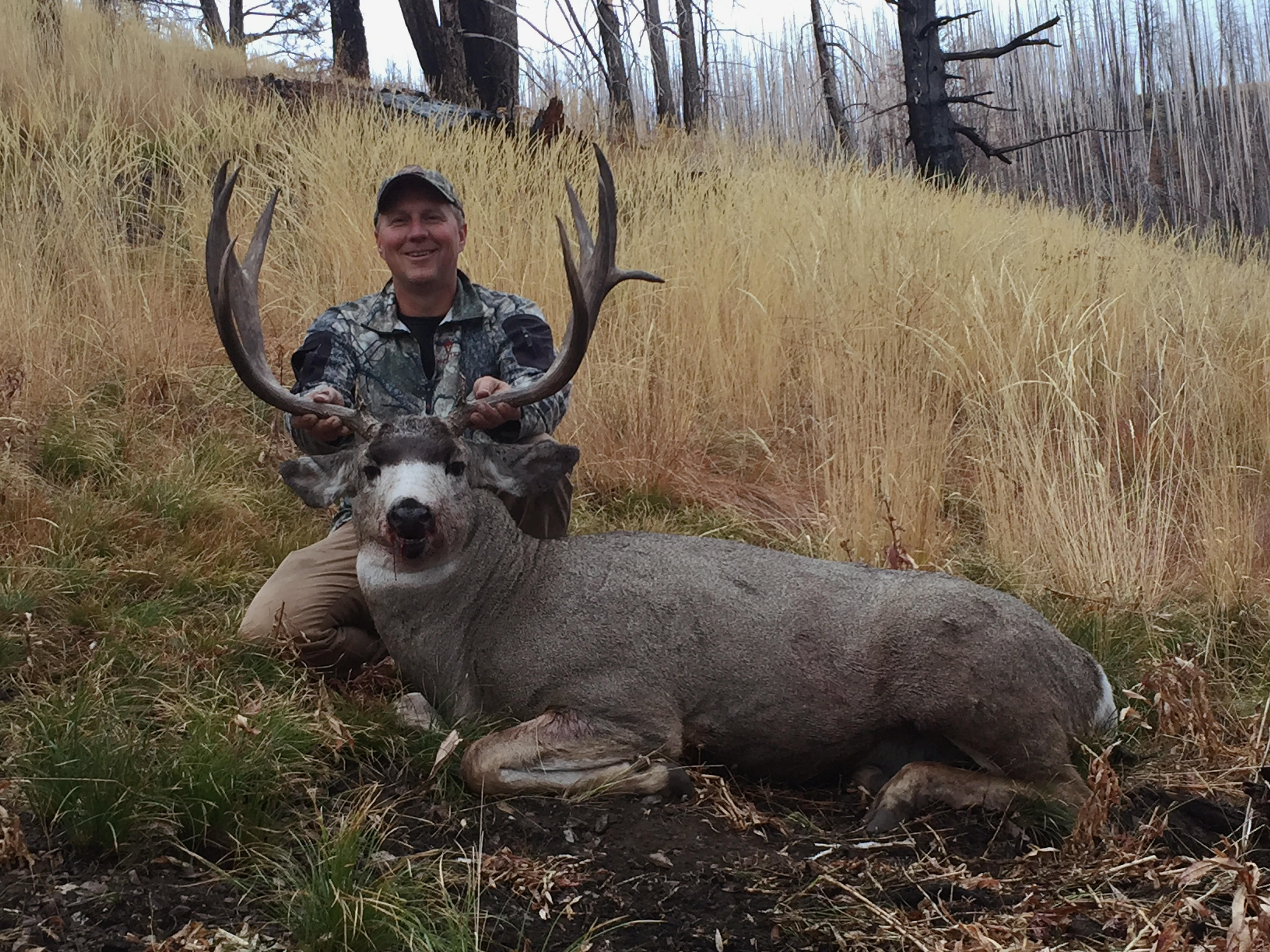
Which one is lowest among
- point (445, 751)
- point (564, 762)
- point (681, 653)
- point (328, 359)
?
point (564, 762)

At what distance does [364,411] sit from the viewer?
3709 millimetres

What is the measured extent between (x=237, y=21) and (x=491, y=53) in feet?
35.8

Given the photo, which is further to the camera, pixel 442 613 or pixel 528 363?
pixel 528 363

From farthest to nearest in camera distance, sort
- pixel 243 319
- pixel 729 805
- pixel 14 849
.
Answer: pixel 243 319
pixel 729 805
pixel 14 849

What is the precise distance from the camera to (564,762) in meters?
3.31

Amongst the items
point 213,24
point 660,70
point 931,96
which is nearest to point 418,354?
point 931,96

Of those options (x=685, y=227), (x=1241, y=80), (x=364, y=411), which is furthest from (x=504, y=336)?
(x=1241, y=80)

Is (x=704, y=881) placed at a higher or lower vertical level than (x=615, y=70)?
lower

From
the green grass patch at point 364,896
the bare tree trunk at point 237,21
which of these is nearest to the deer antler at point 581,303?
the green grass patch at point 364,896

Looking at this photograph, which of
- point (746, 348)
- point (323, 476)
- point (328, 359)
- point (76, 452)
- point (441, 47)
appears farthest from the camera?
point (441, 47)

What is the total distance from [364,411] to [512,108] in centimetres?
888

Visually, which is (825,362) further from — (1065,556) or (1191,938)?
(1191,938)

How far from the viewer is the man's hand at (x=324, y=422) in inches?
148

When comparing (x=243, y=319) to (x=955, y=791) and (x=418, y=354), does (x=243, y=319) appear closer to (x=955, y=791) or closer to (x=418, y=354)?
A: (x=418, y=354)
